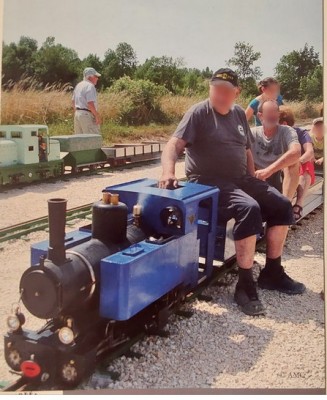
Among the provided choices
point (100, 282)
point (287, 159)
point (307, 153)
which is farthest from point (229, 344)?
point (307, 153)

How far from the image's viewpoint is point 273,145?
329 centimetres

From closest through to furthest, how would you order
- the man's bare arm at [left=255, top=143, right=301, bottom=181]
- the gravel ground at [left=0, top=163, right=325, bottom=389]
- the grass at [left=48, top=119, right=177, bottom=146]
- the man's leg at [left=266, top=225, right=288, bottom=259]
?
the gravel ground at [left=0, top=163, right=325, bottom=389]
the man's leg at [left=266, top=225, right=288, bottom=259]
the man's bare arm at [left=255, top=143, right=301, bottom=181]
the grass at [left=48, top=119, right=177, bottom=146]

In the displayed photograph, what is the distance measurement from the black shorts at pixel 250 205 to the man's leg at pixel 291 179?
0.60 m

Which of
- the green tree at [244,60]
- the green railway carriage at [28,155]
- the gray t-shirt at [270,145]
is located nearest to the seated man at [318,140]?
the gray t-shirt at [270,145]

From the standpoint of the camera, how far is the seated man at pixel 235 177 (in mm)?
2641

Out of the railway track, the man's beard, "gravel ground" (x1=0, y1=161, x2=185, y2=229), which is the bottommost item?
"gravel ground" (x1=0, y1=161, x2=185, y2=229)

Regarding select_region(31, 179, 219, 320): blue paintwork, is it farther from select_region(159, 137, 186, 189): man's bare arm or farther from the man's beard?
the man's beard

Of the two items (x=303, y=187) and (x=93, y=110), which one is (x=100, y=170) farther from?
(x=303, y=187)

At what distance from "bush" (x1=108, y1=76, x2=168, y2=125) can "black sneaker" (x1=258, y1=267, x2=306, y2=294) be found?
1.20 meters

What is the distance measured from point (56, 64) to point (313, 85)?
1388 millimetres

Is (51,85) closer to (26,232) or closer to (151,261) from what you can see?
(26,232)

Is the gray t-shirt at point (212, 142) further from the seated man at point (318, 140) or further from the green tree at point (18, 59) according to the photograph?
the green tree at point (18, 59)

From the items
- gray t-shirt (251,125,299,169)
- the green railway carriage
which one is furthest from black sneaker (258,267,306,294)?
the green railway carriage

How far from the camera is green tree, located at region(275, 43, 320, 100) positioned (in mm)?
2691
